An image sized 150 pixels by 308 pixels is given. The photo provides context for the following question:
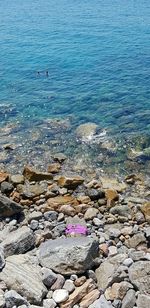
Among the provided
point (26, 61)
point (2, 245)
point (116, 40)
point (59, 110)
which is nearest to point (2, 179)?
point (2, 245)

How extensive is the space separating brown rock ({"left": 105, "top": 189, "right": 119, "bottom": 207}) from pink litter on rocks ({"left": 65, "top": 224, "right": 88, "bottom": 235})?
305 cm

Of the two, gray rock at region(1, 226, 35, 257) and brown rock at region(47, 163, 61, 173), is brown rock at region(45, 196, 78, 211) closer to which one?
brown rock at region(47, 163, 61, 173)

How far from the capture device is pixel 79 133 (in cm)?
3023

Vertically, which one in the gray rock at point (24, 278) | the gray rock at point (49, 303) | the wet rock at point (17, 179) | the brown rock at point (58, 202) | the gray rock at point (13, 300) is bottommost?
the wet rock at point (17, 179)

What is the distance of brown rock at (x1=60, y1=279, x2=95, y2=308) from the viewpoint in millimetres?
14159

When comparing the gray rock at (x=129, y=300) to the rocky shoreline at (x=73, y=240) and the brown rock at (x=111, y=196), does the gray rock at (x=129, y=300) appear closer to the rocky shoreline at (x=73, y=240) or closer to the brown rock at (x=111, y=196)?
the rocky shoreline at (x=73, y=240)

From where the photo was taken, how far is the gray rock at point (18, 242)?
53.0 feet

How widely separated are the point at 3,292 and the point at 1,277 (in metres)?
0.66

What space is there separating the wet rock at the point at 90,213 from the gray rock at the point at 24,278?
205 inches

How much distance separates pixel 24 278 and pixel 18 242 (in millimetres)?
2342

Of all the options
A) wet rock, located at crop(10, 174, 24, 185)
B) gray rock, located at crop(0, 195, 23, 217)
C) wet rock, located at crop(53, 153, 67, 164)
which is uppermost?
gray rock, located at crop(0, 195, 23, 217)

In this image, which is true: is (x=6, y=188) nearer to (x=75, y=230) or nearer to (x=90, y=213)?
(x=90, y=213)

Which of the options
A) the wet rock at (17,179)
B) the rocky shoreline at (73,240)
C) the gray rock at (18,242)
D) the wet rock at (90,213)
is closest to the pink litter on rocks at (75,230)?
the rocky shoreline at (73,240)

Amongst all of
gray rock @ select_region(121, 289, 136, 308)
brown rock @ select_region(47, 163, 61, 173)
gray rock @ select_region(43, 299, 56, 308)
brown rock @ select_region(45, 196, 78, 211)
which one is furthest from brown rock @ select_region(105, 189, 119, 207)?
gray rock @ select_region(43, 299, 56, 308)
